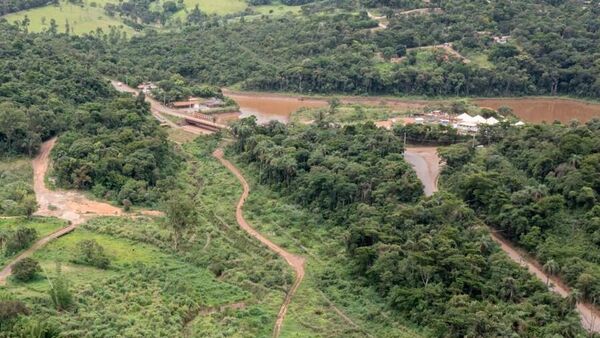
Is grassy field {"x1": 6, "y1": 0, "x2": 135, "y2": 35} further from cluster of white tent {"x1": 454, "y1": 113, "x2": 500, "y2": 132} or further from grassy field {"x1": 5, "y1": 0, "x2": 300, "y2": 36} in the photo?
cluster of white tent {"x1": 454, "y1": 113, "x2": 500, "y2": 132}

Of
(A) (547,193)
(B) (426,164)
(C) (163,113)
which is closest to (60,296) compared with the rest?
(A) (547,193)

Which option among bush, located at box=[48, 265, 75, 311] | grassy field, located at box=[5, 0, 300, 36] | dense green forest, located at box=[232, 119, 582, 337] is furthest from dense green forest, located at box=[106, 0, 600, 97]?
bush, located at box=[48, 265, 75, 311]

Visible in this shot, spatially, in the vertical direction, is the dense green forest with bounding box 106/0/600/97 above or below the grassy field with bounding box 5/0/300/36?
below

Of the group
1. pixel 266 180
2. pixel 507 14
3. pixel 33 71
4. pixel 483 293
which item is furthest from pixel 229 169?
pixel 507 14

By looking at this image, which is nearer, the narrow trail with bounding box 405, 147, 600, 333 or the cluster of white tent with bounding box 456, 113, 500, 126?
the narrow trail with bounding box 405, 147, 600, 333

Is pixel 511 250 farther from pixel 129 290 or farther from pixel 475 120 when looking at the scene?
pixel 475 120

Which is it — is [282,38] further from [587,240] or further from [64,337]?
[64,337]

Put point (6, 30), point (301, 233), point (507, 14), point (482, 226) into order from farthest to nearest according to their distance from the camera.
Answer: point (507, 14)
point (6, 30)
point (301, 233)
point (482, 226)

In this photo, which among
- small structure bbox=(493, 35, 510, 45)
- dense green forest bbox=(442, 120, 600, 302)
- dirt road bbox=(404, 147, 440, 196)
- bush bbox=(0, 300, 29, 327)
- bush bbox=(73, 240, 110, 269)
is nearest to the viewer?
bush bbox=(0, 300, 29, 327)
